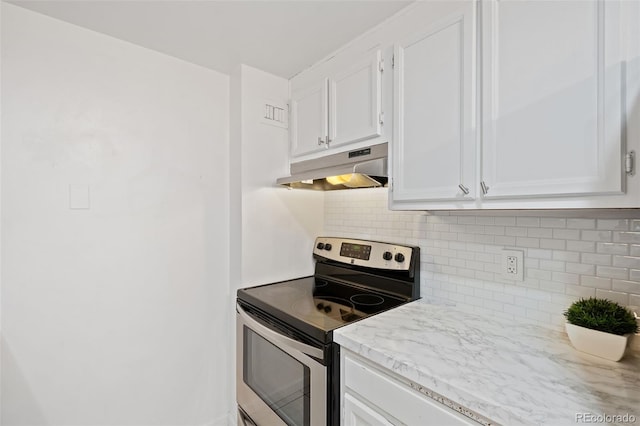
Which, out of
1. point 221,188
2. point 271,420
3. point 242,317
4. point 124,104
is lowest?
point 271,420

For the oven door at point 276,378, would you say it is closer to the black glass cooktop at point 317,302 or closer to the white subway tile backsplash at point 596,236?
the black glass cooktop at point 317,302

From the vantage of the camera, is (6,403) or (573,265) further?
(6,403)

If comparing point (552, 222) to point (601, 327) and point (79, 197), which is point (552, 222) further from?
point (79, 197)

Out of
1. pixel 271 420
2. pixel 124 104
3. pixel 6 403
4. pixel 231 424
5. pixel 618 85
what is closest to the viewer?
pixel 618 85

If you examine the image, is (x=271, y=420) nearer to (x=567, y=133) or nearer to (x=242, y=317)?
(x=242, y=317)

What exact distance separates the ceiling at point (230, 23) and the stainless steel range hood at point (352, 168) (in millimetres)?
592

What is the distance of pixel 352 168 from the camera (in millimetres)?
1416

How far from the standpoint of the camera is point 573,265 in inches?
44.0

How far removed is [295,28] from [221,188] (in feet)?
3.33

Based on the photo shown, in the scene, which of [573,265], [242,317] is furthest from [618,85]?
[242,317]

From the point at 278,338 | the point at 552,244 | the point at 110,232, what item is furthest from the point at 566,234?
the point at 110,232

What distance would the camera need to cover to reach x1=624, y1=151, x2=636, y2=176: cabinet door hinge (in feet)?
2.48

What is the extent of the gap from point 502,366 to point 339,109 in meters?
1.33

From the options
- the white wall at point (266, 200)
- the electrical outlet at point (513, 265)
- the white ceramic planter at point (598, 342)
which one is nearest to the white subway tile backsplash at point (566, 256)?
the electrical outlet at point (513, 265)
